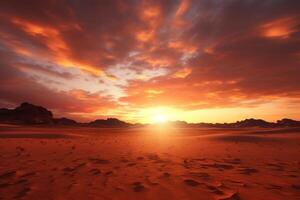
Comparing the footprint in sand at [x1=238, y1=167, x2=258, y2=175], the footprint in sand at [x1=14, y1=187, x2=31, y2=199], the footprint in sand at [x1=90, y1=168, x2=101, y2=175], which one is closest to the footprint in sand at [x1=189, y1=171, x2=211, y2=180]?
the footprint in sand at [x1=238, y1=167, x2=258, y2=175]

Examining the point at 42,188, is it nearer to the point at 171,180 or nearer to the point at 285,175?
the point at 171,180

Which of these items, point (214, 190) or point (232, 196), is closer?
point (232, 196)

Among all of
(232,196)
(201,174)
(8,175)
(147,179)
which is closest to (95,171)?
(147,179)

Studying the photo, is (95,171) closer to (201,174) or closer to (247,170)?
(201,174)

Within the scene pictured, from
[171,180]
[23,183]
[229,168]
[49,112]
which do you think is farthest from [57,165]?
[49,112]

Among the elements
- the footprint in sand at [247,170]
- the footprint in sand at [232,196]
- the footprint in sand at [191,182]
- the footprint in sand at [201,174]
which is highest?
the footprint in sand at [247,170]

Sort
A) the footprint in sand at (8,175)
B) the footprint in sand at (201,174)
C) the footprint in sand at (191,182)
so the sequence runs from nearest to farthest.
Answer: the footprint in sand at (191,182) < the footprint in sand at (8,175) < the footprint in sand at (201,174)

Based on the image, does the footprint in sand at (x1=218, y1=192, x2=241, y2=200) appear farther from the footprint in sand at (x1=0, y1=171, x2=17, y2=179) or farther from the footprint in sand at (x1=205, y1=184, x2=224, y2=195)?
the footprint in sand at (x1=0, y1=171, x2=17, y2=179)

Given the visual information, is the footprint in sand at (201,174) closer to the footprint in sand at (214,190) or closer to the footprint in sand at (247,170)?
the footprint in sand at (214,190)

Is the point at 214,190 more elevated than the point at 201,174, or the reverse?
the point at 201,174

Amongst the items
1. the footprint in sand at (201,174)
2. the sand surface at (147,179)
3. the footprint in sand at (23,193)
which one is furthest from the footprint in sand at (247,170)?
the footprint in sand at (23,193)

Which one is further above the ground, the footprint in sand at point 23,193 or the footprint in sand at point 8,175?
the footprint in sand at point 8,175

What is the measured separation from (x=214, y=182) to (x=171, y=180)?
1.04 meters

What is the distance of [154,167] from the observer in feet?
22.2
